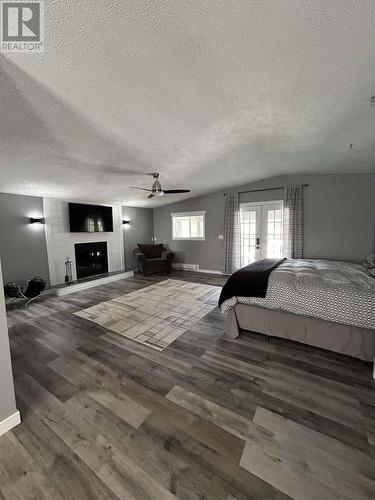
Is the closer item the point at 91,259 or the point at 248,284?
the point at 248,284

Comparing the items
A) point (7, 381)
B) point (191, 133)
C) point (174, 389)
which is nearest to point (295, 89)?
Result: point (191, 133)

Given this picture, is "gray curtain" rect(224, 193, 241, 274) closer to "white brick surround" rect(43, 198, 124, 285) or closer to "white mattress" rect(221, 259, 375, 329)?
"white mattress" rect(221, 259, 375, 329)

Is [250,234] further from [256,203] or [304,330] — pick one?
[304,330]

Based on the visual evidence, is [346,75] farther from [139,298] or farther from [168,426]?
[139,298]

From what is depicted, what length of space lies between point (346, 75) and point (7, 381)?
357 centimetres

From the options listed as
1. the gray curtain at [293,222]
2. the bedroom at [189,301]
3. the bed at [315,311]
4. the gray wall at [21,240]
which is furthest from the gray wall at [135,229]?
the bed at [315,311]

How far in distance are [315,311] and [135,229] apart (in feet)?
Result: 19.3

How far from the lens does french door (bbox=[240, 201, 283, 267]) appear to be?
5102mm

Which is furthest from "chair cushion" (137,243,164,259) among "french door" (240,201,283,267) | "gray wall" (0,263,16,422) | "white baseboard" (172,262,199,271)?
"gray wall" (0,263,16,422)

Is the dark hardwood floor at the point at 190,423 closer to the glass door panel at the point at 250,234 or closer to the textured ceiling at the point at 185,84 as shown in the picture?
the textured ceiling at the point at 185,84

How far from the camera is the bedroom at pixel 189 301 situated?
1.15m

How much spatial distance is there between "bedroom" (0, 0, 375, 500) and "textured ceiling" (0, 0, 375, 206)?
0.05 feet

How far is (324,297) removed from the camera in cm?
215

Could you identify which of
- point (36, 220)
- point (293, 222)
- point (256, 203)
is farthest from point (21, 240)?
point (293, 222)
